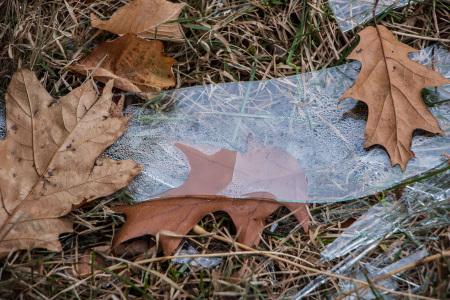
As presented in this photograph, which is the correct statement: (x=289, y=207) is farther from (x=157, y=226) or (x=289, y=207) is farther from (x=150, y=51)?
(x=150, y=51)

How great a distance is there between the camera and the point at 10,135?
1.70 metres

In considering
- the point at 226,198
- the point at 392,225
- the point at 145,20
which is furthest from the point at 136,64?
the point at 392,225

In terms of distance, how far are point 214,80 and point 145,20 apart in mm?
279

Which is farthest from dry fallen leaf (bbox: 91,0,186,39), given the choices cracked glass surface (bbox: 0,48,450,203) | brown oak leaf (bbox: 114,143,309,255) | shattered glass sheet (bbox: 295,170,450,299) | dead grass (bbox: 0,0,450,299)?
shattered glass sheet (bbox: 295,170,450,299)

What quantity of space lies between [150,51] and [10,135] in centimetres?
48

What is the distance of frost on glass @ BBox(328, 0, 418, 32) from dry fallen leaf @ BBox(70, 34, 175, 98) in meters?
0.55

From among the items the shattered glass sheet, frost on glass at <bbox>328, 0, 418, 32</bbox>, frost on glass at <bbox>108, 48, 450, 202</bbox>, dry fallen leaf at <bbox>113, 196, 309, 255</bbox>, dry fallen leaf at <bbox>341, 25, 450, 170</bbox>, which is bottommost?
the shattered glass sheet

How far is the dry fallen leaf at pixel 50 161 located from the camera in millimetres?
1607

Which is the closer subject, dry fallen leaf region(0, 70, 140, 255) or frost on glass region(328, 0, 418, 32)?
dry fallen leaf region(0, 70, 140, 255)

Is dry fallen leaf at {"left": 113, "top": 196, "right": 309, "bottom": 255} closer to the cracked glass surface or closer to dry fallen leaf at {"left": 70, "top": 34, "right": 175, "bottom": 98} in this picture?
the cracked glass surface

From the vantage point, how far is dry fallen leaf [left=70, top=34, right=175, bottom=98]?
1.90m

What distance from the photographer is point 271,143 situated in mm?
1840

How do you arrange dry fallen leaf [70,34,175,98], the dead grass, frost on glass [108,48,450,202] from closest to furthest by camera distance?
the dead grass, frost on glass [108,48,450,202], dry fallen leaf [70,34,175,98]

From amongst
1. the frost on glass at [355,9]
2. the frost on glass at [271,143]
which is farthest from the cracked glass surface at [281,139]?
the frost on glass at [355,9]
